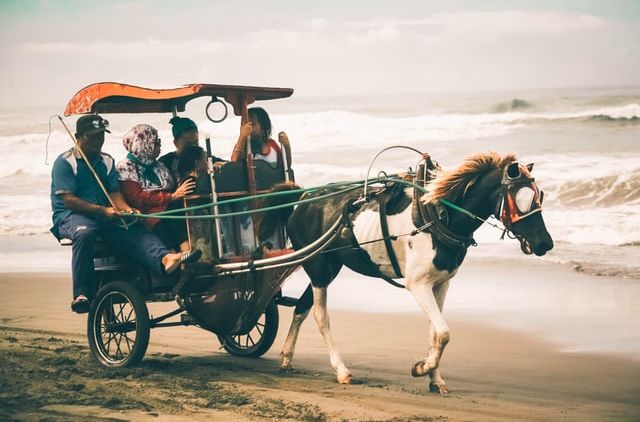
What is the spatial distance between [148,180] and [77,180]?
0.54 m

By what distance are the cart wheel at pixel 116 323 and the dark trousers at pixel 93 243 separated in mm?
149

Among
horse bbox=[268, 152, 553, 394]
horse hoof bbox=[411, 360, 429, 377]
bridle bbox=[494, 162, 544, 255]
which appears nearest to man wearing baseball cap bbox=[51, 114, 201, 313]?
horse bbox=[268, 152, 553, 394]

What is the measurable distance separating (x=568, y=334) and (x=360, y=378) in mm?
2687

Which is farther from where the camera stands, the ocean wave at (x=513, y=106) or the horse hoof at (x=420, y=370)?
the ocean wave at (x=513, y=106)

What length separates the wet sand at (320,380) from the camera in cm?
682

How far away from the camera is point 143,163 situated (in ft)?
27.3

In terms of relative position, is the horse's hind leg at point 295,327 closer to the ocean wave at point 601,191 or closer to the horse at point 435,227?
the horse at point 435,227

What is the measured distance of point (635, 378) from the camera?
8070 millimetres

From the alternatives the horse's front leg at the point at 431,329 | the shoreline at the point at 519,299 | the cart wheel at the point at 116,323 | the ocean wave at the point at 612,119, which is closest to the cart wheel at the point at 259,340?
the cart wheel at the point at 116,323

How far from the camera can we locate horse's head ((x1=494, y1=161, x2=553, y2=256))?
279 inches

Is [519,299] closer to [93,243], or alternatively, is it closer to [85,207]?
[93,243]

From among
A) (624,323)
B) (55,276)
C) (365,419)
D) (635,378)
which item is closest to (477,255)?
(624,323)

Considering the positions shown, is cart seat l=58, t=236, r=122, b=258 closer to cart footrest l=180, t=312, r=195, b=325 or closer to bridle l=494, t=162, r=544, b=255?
cart footrest l=180, t=312, r=195, b=325

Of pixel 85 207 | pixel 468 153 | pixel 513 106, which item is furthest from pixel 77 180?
pixel 513 106
